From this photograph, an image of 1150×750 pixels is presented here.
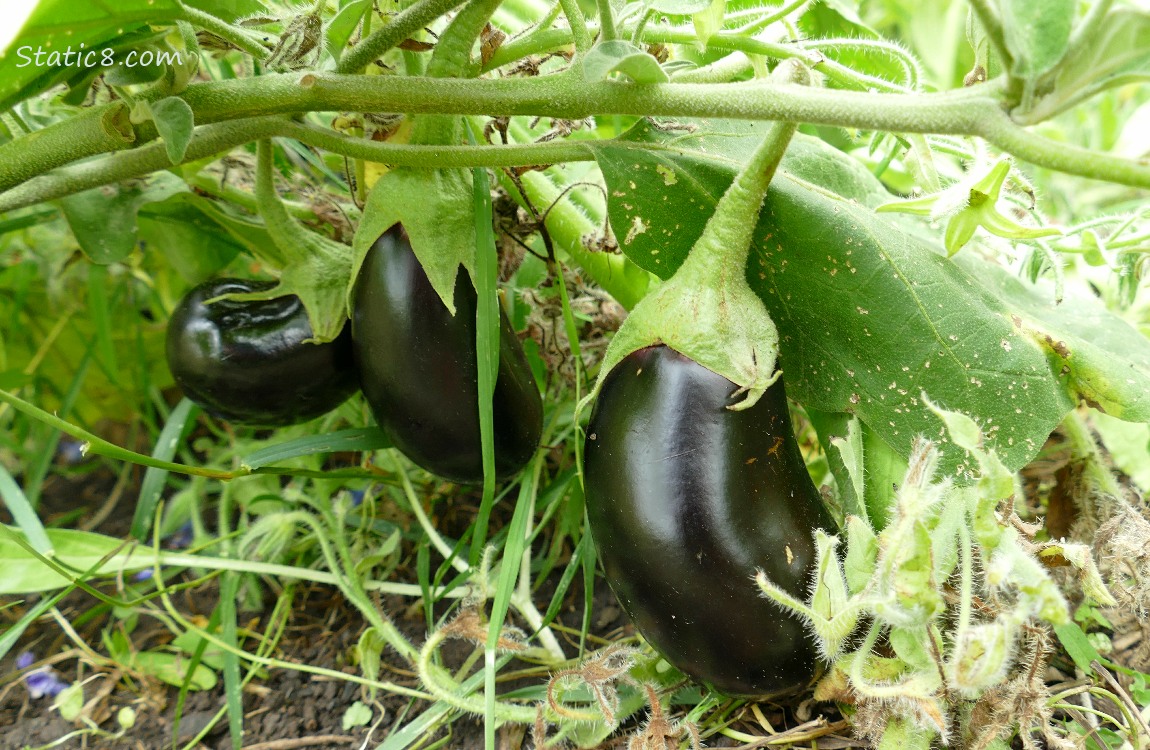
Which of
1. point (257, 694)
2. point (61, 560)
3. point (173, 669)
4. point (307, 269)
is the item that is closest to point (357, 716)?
point (257, 694)

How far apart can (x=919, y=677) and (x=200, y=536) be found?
1.06 metres

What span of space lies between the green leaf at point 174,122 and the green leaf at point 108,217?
46 centimetres

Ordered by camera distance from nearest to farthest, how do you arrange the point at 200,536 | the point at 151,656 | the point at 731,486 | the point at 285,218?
the point at 731,486 < the point at 285,218 < the point at 151,656 < the point at 200,536

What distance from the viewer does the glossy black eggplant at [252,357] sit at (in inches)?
40.6

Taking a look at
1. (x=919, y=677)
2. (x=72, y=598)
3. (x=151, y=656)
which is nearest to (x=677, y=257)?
(x=919, y=677)

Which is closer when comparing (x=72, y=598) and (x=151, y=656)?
(x=151, y=656)

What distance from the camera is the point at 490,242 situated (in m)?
0.92

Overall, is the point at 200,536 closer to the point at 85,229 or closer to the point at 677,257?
the point at 85,229

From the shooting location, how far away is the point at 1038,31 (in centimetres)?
52

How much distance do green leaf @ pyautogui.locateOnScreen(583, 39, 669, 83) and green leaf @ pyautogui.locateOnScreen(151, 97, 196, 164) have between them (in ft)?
1.16

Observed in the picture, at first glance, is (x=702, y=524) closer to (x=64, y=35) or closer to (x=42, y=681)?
(x=64, y=35)

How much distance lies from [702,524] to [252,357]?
61cm

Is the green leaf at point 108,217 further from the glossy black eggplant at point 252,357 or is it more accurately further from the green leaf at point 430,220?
the green leaf at point 430,220

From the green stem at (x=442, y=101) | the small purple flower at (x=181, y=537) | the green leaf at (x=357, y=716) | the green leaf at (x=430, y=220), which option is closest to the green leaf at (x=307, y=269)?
the green leaf at (x=430, y=220)
